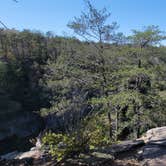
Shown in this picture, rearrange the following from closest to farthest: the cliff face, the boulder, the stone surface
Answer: the stone surface < the boulder < the cliff face

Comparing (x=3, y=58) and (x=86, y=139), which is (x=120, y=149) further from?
(x=3, y=58)

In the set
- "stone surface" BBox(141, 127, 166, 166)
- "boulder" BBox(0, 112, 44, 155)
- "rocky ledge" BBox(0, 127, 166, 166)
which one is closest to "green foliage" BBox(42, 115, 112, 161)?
"rocky ledge" BBox(0, 127, 166, 166)

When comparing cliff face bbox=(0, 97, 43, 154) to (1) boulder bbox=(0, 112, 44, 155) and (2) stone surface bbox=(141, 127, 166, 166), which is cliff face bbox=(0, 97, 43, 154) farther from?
(2) stone surface bbox=(141, 127, 166, 166)

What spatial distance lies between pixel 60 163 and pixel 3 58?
35210mm

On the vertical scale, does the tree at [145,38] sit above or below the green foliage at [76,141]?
above

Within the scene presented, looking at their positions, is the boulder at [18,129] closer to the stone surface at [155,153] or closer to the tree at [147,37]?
the tree at [147,37]

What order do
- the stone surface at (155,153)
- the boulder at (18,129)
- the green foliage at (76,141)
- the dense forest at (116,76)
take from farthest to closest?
the boulder at (18,129)
the dense forest at (116,76)
the green foliage at (76,141)
the stone surface at (155,153)

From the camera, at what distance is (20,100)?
35.0 meters

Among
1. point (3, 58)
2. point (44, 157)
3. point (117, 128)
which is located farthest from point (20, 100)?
point (44, 157)

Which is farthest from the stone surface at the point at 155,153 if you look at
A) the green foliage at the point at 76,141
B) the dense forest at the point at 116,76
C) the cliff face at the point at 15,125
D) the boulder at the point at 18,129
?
the cliff face at the point at 15,125

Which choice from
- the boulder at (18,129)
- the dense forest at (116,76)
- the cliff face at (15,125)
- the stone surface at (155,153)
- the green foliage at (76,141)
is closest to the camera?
the stone surface at (155,153)

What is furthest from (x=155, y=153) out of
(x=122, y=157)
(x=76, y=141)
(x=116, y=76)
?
(x=116, y=76)

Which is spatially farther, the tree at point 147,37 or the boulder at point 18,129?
the boulder at point 18,129

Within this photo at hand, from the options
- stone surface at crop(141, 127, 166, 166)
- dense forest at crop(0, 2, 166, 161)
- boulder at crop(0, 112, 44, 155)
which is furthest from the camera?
boulder at crop(0, 112, 44, 155)
